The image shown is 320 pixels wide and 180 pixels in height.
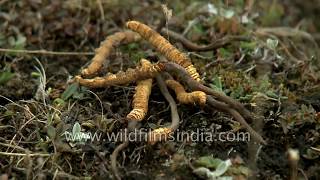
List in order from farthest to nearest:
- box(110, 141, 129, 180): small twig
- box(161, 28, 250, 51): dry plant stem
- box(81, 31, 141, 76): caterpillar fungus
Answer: box(161, 28, 250, 51): dry plant stem, box(81, 31, 141, 76): caterpillar fungus, box(110, 141, 129, 180): small twig

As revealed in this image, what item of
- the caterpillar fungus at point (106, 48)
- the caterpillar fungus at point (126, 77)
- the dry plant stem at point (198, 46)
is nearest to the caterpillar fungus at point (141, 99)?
the caterpillar fungus at point (126, 77)

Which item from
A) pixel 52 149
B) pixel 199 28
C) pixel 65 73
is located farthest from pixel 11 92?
pixel 199 28

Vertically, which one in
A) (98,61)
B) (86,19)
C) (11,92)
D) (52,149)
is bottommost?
(52,149)

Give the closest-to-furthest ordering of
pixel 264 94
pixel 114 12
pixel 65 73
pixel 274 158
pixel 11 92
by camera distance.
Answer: pixel 274 158 < pixel 264 94 < pixel 11 92 < pixel 65 73 < pixel 114 12

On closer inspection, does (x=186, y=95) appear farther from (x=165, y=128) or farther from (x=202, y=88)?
(x=165, y=128)

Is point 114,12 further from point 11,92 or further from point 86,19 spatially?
point 11,92

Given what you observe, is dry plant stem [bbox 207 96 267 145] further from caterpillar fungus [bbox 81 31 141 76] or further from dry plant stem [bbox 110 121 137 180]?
caterpillar fungus [bbox 81 31 141 76]

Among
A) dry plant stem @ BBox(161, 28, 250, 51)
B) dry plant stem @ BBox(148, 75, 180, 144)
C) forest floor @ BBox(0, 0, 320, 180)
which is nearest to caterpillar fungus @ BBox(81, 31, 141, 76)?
forest floor @ BBox(0, 0, 320, 180)
